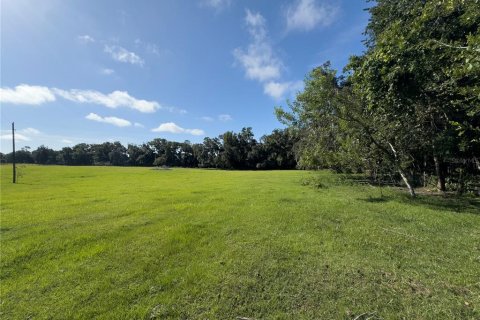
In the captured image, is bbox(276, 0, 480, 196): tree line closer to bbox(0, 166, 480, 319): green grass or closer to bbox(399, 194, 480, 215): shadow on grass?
bbox(399, 194, 480, 215): shadow on grass

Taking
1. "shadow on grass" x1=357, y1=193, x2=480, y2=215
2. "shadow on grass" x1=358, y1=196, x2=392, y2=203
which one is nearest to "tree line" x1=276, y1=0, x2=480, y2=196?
"shadow on grass" x1=357, y1=193, x2=480, y2=215

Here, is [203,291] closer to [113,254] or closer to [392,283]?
[113,254]

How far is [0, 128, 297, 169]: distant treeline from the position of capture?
236 feet

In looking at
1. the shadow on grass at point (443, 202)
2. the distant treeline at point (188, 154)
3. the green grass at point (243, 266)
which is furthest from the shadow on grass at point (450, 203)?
the distant treeline at point (188, 154)

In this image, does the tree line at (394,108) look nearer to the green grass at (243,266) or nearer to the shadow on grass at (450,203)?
the shadow on grass at (450,203)

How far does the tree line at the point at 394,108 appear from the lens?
6.11m

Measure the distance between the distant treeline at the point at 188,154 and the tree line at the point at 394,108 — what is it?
44464mm

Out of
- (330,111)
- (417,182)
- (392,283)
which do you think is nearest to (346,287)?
(392,283)

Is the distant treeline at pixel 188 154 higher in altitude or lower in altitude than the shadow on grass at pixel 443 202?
higher

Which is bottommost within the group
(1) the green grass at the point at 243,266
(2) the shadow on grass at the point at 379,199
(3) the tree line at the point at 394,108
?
(1) the green grass at the point at 243,266

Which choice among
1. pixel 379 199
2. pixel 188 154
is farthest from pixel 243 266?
pixel 188 154

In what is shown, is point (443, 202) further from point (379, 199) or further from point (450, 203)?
point (379, 199)

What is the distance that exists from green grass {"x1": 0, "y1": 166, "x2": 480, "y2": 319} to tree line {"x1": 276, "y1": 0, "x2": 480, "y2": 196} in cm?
379

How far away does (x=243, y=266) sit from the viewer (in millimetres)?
4719
